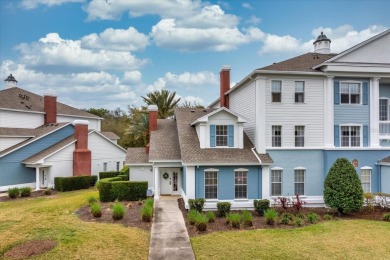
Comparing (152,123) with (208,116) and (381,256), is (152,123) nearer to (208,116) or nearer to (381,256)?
(208,116)

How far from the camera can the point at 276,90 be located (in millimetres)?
19047

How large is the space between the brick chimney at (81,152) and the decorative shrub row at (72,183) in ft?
7.32

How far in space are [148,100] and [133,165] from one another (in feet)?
66.8

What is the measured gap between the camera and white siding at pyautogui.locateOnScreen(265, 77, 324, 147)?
1898 cm

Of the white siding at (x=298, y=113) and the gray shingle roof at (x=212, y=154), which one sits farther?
the white siding at (x=298, y=113)

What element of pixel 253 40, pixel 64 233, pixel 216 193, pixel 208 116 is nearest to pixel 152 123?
pixel 208 116

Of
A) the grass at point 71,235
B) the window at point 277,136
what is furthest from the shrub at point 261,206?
the grass at point 71,235

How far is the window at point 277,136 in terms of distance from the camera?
62.9ft

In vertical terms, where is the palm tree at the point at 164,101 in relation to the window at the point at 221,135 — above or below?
above

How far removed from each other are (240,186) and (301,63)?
9488mm

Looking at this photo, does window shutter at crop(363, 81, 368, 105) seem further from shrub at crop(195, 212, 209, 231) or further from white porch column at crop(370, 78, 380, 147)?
shrub at crop(195, 212, 209, 231)

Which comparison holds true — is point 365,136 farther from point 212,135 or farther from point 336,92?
point 212,135

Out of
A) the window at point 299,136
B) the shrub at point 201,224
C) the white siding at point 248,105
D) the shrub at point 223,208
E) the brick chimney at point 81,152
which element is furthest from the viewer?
the brick chimney at point 81,152

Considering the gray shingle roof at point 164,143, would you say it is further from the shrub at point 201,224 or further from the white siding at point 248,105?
the shrub at point 201,224
